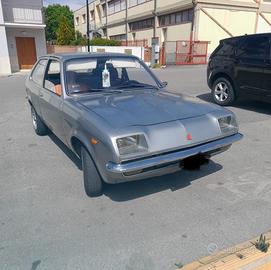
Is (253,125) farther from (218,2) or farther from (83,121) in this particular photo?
(218,2)

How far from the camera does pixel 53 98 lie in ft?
12.5

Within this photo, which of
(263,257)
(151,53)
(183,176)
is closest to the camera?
(263,257)

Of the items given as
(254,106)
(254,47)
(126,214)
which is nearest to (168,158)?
(126,214)

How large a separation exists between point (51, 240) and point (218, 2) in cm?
2818

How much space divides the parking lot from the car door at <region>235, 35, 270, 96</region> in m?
2.59

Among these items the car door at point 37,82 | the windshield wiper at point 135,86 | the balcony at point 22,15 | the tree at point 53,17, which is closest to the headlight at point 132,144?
the windshield wiper at point 135,86

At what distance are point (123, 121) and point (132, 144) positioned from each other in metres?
0.27

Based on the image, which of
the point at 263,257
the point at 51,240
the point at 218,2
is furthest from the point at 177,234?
the point at 218,2

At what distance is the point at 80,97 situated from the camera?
137 inches

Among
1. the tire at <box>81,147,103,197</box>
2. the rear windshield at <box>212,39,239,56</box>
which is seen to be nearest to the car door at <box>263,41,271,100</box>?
the rear windshield at <box>212,39,239,56</box>

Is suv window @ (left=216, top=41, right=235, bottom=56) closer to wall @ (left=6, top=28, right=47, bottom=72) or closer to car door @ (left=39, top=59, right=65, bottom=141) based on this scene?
car door @ (left=39, top=59, right=65, bottom=141)

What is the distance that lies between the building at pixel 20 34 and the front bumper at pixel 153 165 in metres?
18.4

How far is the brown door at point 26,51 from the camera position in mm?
20484

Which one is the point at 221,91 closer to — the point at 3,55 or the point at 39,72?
the point at 39,72
